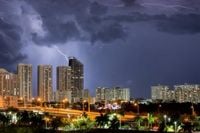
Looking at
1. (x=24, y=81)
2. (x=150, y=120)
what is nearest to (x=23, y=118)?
(x=150, y=120)

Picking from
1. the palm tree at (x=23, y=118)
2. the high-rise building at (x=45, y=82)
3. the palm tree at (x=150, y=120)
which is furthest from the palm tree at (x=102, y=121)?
the high-rise building at (x=45, y=82)

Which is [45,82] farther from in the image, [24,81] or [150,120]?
[150,120]

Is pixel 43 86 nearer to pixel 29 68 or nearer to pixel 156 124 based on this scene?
pixel 29 68

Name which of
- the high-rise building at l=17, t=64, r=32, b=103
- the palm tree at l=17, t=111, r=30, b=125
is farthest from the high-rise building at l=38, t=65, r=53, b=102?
the palm tree at l=17, t=111, r=30, b=125

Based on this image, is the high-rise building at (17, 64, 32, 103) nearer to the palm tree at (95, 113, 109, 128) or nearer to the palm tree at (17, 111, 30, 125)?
the palm tree at (17, 111, 30, 125)

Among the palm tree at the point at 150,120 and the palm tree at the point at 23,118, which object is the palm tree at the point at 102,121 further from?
the palm tree at the point at 23,118

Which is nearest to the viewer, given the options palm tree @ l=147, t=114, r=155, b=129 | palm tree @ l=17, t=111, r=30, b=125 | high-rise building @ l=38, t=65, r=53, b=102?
palm tree @ l=147, t=114, r=155, b=129

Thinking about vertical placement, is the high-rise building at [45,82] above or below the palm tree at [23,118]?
above
